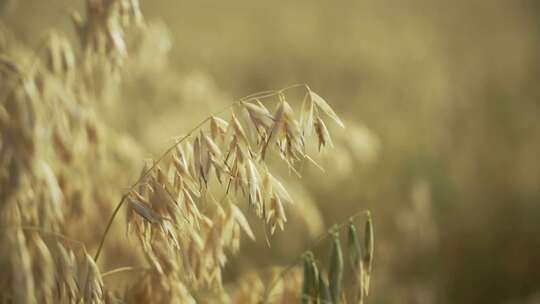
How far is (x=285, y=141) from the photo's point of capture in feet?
4.75

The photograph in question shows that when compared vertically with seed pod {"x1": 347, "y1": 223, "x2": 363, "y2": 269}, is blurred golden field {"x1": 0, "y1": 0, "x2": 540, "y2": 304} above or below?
above

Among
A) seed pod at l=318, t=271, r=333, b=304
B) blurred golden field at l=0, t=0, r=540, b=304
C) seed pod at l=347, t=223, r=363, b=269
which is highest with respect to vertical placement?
blurred golden field at l=0, t=0, r=540, b=304

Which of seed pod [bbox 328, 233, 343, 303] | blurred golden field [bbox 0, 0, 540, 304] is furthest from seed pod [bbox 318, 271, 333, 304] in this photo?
blurred golden field [bbox 0, 0, 540, 304]

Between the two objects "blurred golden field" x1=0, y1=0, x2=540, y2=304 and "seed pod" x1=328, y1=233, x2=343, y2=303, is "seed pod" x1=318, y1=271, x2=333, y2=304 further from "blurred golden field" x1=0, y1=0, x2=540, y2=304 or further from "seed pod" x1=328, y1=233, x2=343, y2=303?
"blurred golden field" x1=0, y1=0, x2=540, y2=304

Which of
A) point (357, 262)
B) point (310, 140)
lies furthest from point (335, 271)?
point (310, 140)

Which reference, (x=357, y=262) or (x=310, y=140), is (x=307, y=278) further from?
(x=310, y=140)

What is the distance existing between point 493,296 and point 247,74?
3264mm

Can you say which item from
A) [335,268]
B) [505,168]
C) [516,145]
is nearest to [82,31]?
[335,268]

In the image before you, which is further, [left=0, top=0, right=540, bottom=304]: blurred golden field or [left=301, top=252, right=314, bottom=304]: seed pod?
[left=0, top=0, right=540, bottom=304]: blurred golden field

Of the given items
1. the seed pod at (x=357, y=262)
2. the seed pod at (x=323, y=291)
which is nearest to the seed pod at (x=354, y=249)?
the seed pod at (x=357, y=262)

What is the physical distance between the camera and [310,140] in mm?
2049

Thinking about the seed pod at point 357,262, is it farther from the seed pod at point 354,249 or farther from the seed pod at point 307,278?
the seed pod at point 307,278

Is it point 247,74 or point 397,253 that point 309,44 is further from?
point 397,253

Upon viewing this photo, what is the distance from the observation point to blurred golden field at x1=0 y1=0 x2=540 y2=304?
1.75 meters
